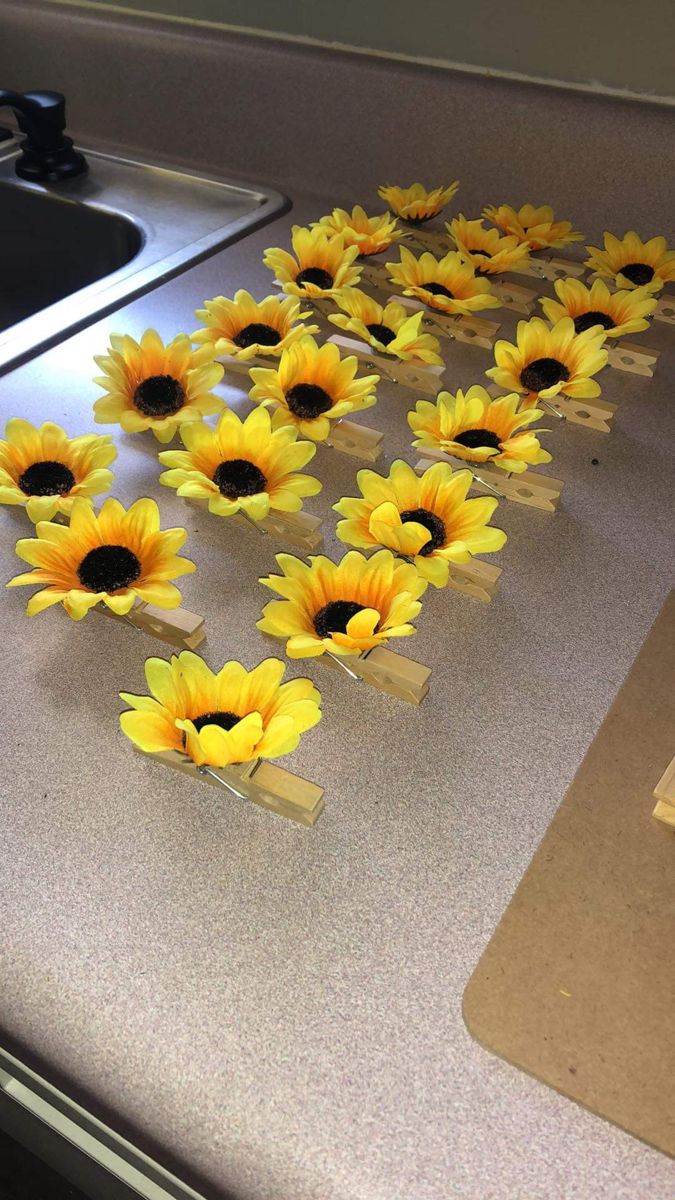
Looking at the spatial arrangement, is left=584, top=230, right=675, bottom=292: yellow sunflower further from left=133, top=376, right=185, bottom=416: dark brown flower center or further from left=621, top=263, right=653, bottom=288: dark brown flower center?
left=133, top=376, right=185, bottom=416: dark brown flower center

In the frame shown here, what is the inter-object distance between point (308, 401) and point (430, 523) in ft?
0.55

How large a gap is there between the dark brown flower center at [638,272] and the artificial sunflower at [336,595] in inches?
19.3

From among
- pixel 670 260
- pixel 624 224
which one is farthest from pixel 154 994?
pixel 624 224

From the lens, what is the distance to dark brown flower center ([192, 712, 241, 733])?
0.49 metres

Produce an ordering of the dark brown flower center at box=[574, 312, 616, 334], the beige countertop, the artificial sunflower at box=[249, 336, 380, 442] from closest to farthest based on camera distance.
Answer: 1. the beige countertop
2. the artificial sunflower at box=[249, 336, 380, 442]
3. the dark brown flower center at box=[574, 312, 616, 334]

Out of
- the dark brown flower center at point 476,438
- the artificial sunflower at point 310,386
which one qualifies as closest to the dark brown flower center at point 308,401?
the artificial sunflower at point 310,386

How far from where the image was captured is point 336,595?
1.80ft

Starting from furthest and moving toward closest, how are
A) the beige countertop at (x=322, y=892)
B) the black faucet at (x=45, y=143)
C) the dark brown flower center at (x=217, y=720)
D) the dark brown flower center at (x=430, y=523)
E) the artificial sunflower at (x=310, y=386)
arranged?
the black faucet at (x=45, y=143), the artificial sunflower at (x=310, y=386), the dark brown flower center at (x=430, y=523), the dark brown flower center at (x=217, y=720), the beige countertop at (x=322, y=892)

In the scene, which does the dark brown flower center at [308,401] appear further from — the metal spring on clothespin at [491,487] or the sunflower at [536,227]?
the sunflower at [536,227]

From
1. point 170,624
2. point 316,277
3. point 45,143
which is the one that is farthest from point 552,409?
point 45,143

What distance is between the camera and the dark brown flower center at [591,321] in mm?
811

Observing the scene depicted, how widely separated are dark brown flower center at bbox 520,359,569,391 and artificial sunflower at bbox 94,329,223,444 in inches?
9.8

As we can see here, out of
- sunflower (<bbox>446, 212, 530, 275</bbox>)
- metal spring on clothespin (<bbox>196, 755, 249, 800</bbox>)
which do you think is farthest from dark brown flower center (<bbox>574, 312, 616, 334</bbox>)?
metal spring on clothespin (<bbox>196, 755, 249, 800</bbox>)

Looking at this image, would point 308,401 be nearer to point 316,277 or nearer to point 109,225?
point 316,277
